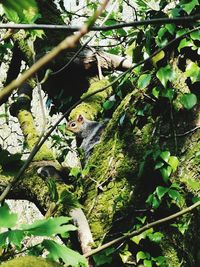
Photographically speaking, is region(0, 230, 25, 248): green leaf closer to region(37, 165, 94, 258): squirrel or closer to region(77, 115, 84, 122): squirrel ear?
region(37, 165, 94, 258): squirrel

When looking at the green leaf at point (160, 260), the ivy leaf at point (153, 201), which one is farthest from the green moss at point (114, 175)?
the green leaf at point (160, 260)

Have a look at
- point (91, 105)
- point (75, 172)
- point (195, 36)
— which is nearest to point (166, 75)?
point (195, 36)

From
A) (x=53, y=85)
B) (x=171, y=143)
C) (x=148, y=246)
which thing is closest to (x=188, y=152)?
(x=171, y=143)

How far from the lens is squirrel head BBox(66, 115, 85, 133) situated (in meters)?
2.30

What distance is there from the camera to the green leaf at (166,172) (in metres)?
1.60

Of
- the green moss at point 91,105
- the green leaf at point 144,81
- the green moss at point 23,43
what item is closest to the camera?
the green leaf at point 144,81

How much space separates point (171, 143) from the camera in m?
1.69

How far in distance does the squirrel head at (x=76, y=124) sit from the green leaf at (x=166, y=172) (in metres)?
0.79

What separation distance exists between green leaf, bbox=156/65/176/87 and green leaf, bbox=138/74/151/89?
0.07 metres

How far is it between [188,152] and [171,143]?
0.08 metres

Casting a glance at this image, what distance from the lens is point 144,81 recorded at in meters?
1.75

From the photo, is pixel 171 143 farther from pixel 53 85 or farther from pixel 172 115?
pixel 53 85

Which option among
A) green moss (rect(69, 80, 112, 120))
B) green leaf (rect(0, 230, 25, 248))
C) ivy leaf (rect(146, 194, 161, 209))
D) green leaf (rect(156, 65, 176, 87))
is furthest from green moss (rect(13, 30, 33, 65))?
green leaf (rect(0, 230, 25, 248))

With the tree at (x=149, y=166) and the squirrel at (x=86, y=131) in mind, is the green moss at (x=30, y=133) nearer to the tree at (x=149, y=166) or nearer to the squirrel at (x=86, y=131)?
the tree at (x=149, y=166)
